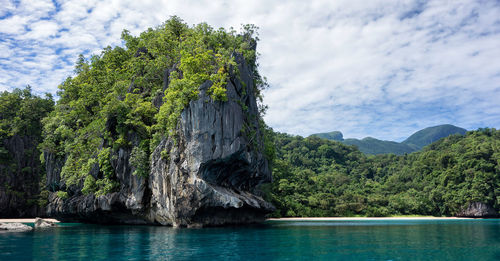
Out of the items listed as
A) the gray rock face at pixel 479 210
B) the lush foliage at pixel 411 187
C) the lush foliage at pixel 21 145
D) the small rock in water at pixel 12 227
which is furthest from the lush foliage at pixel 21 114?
the gray rock face at pixel 479 210

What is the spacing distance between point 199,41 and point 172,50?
719 cm

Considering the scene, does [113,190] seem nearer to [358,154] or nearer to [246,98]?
[246,98]

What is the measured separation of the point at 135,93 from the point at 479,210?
5431cm

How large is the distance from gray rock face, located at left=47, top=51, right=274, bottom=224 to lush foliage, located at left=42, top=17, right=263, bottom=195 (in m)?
1.02

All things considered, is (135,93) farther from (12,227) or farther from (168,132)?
(12,227)

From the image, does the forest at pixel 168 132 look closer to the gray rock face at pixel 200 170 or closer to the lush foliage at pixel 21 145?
the lush foliage at pixel 21 145

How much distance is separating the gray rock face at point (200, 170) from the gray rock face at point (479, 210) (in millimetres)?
38553

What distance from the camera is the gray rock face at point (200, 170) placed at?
2777 cm

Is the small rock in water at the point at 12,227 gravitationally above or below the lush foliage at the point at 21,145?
below

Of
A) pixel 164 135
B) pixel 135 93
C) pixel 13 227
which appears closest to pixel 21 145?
pixel 135 93

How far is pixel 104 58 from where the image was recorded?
144 feet

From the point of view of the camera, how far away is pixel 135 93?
3697 cm

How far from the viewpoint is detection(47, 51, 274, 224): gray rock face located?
27.8m

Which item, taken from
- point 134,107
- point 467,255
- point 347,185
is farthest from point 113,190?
point 347,185
